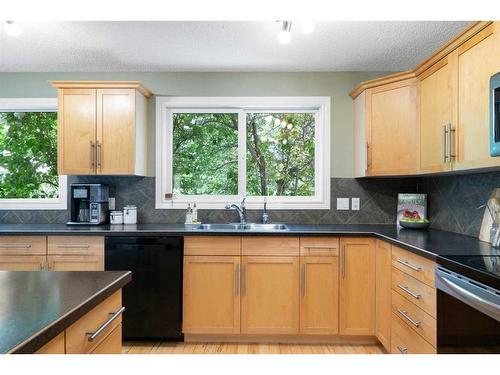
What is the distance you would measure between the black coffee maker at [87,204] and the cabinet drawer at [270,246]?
1331mm

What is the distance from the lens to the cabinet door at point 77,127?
276cm

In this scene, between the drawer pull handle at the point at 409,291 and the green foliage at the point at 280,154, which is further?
the green foliage at the point at 280,154

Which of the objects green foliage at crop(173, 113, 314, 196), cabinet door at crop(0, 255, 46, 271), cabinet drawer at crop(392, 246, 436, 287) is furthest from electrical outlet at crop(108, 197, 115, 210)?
cabinet drawer at crop(392, 246, 436, 287)

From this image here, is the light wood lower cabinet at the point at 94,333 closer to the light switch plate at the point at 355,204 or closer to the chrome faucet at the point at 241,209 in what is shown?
the chrome faucet at the point at 241,209

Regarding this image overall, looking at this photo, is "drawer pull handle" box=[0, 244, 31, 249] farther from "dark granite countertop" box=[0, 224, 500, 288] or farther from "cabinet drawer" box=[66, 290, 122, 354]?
"cabinet drawer" box=[66, 290, 122, 354]

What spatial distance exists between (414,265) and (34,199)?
329 cm

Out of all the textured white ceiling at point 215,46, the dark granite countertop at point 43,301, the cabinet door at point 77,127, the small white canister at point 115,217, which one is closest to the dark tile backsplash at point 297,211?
the small white canister at point 115,217

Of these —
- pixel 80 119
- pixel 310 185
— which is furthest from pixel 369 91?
pixel 80 119

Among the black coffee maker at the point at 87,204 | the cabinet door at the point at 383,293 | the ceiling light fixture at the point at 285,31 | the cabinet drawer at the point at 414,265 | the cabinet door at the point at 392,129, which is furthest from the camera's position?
the black coffee maker at the point at 87,204

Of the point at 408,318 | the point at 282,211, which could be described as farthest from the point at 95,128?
the point at 408,318

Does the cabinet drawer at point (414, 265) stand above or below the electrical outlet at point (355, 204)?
below

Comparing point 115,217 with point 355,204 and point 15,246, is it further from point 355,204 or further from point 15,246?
point 355,204

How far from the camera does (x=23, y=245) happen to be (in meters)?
2.48

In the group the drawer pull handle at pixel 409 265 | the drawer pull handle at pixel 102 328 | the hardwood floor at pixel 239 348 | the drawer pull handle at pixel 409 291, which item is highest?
the drawer pull handle at pixel 102 328
